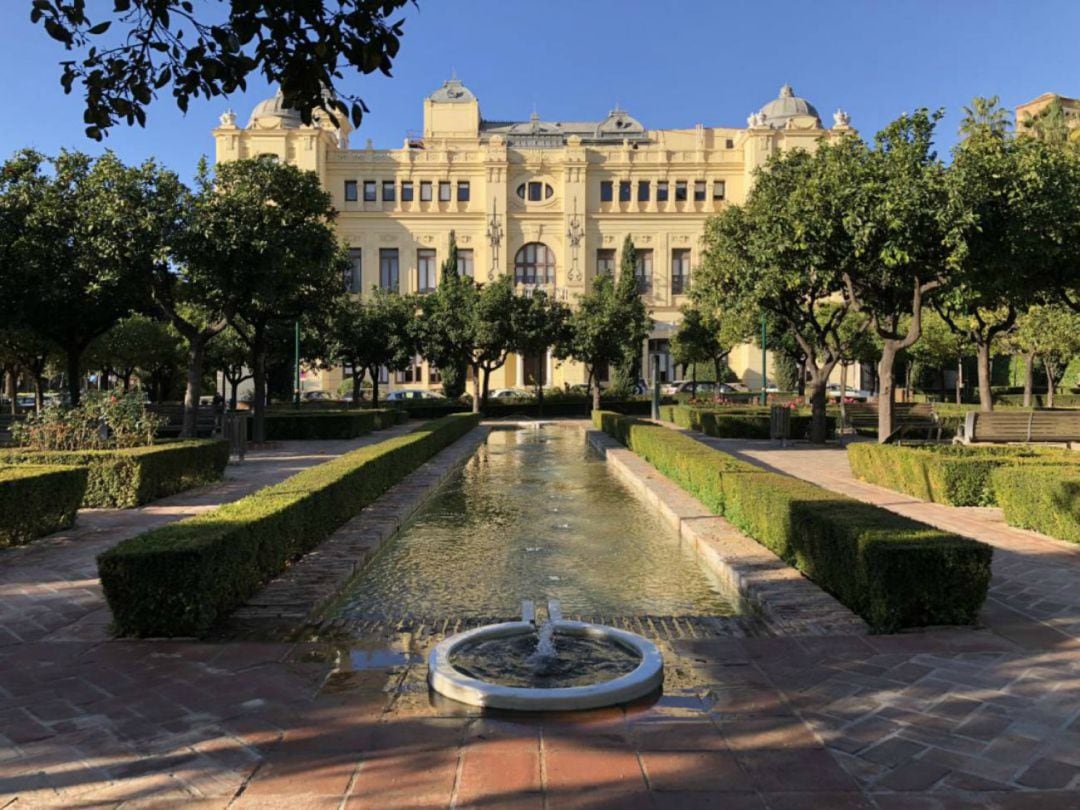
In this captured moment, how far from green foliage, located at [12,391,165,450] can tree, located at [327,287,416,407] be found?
18.5 m

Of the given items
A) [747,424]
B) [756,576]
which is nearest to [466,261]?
[747,424]

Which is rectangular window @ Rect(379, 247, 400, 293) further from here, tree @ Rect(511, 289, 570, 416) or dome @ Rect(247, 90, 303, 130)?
tree @ Rect(511, 289, 570, 416)

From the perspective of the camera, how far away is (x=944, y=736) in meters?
3.23

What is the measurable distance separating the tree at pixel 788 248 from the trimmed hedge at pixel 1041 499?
217 inches

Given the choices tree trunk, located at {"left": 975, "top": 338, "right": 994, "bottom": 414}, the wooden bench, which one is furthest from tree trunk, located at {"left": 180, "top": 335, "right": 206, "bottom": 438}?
tree trunk, located at {"left": 975, "top": 338, "right": 994, "bottom": 414}

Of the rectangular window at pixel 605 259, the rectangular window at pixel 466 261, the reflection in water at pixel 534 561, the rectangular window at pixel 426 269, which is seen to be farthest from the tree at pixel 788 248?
the rectangular window at pixel 426 269

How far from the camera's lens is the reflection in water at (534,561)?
18.9ft

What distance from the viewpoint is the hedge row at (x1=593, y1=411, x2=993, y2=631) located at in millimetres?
4543

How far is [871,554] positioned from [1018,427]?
33.7 feet

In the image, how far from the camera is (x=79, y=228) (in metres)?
14.0

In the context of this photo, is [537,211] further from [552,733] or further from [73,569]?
[552,733]

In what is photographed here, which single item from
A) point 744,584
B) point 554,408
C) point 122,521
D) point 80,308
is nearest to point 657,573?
point 744,584

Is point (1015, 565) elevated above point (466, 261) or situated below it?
below

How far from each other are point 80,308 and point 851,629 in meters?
15.2
